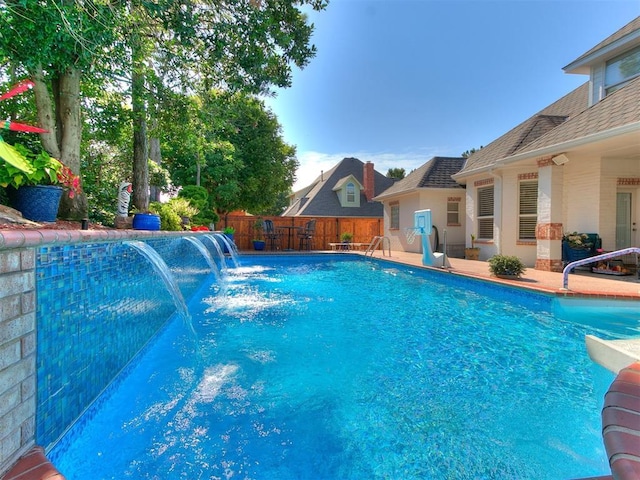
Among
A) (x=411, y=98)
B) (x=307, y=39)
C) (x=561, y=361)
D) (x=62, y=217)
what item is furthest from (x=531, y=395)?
(x=411, y=98)

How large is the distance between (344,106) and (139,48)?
12.4 meters

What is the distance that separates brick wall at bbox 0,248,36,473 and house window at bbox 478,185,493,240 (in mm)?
11487

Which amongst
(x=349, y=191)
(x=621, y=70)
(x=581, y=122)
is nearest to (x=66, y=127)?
(x=581, y=122)

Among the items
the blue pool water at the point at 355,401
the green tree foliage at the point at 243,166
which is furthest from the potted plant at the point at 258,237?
the blue pool water at the point at 355,401

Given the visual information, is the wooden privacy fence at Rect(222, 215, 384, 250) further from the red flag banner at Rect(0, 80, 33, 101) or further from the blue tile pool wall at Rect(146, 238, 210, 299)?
the red flag banner at Rect(0, 80, 33, 101)

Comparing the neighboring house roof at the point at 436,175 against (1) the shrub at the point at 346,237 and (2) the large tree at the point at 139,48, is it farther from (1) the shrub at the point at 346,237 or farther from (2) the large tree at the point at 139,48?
(2) the large tree at the point at 139,48

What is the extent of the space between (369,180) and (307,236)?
25.0 ft

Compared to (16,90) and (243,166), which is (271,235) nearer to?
(243,166)

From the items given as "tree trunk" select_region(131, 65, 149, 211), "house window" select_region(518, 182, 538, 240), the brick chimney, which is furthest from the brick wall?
the brick chimney

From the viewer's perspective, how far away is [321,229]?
59.4ft

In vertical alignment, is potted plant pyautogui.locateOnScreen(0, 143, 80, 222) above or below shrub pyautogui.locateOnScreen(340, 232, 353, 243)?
above

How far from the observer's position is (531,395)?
2.74 meters

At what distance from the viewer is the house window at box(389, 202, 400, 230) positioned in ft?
51.0

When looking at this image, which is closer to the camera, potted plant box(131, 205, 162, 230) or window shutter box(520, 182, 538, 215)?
potted plant box(131, 205, 162, 230)
